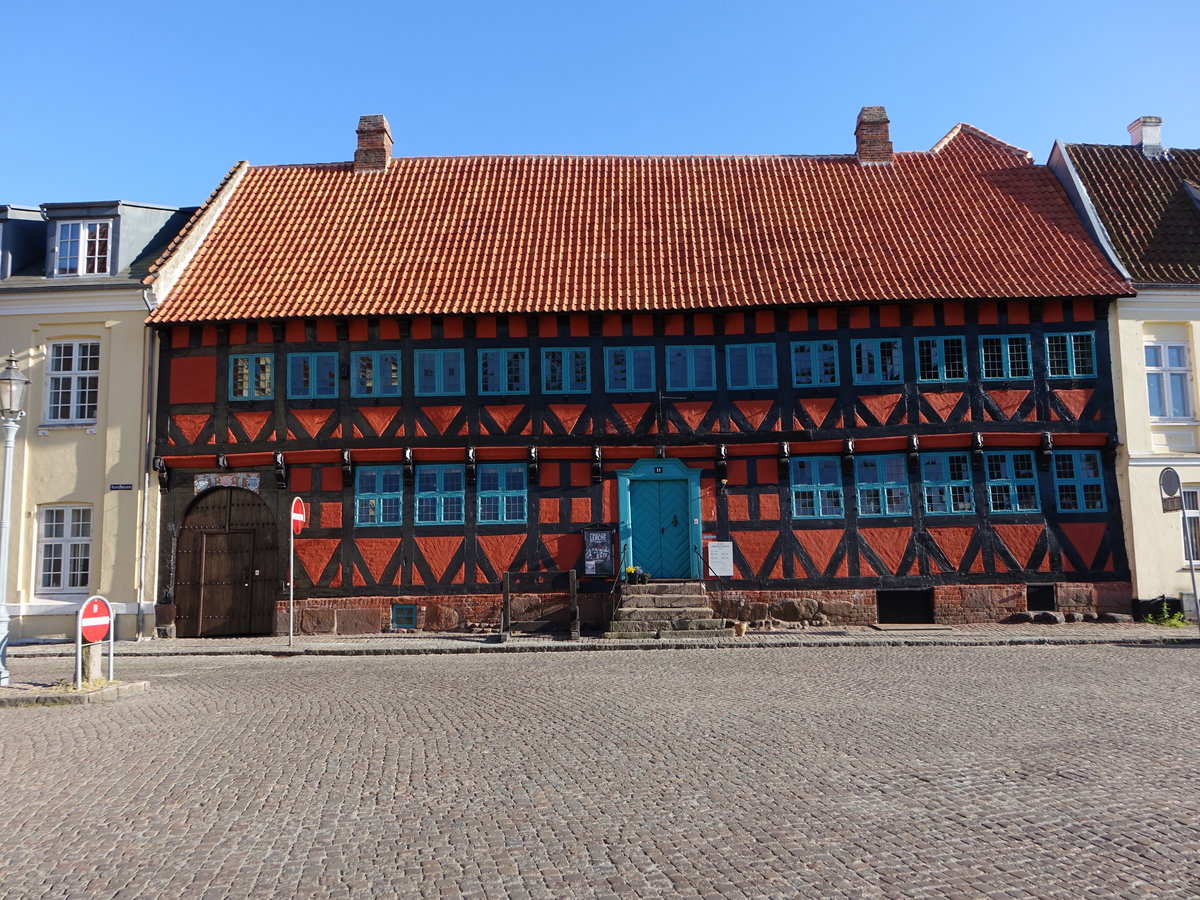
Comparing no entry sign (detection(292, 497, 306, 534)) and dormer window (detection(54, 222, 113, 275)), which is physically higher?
dormer window (detection(54, 222, 113, 275))

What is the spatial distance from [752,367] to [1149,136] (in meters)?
12.3

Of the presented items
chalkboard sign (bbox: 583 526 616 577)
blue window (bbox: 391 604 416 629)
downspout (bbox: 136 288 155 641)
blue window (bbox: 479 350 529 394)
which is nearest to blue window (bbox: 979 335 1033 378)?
chalkboard sign (bbox: 583 526 616 577)

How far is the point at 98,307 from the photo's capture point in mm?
20438

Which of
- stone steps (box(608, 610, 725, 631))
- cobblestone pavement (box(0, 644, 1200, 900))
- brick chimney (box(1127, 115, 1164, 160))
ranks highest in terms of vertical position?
brick chimney (box(1127, 115, 1164, 160))

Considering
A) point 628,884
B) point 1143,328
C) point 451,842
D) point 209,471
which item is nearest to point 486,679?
point 451,842

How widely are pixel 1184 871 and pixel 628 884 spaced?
2806 millimetres

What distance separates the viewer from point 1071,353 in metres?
20.1

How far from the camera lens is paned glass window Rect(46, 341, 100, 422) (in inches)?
809

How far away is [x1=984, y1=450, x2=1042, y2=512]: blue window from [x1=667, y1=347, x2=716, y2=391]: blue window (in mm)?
5821

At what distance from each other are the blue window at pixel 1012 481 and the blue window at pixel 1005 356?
1610 millimetres

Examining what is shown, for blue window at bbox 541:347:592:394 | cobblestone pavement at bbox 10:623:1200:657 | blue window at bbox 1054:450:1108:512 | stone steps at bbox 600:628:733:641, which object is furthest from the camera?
blue window at bbox 541:347:592:394

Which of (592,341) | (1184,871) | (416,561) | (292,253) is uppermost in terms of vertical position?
(292,253)

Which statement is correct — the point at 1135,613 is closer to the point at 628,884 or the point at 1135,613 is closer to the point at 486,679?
the point at 486,679

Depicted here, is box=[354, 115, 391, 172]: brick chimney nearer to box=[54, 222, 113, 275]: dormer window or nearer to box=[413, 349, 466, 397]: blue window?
box=[54, 222, 113, 275]: dormer window
